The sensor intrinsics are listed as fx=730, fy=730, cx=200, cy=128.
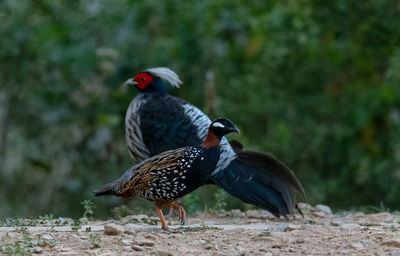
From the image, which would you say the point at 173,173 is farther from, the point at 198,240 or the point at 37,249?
the point at 37,249

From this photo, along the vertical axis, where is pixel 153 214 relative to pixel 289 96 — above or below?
below

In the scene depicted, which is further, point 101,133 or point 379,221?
point 101,133

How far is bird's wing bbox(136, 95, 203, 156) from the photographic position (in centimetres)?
747

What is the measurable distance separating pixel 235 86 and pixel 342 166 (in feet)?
6.72

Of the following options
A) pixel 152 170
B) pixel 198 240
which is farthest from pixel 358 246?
pixel 152 170

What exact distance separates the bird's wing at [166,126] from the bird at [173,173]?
1523 mm

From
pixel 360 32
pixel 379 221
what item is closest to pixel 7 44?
pixel 360 32

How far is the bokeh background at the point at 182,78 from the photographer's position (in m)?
10.9

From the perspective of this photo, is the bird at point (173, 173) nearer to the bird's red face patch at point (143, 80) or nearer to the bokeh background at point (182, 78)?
the bird's red face patch at point (143, 80)

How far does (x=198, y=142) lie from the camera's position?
24.2 feet

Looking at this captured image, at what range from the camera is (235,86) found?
37.3ft

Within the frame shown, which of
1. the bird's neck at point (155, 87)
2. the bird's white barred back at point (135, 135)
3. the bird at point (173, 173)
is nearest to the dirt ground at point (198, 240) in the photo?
the bird at point (173, 173)

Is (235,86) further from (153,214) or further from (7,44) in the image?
(153,214)

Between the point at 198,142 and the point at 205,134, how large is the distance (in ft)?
0.38
